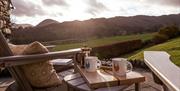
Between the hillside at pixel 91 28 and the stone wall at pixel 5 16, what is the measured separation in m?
1.06


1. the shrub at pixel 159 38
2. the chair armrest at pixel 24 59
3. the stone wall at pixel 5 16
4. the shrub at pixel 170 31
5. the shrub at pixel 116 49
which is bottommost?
the shrub at pixel 116 49

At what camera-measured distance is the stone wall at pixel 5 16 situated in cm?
414

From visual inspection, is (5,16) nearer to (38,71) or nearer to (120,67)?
(38,71)

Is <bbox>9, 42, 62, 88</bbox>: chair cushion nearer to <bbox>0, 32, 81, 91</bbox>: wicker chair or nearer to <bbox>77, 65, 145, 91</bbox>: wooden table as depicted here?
<bbox>0, 32, 81, 91</bbox>: wicker chair

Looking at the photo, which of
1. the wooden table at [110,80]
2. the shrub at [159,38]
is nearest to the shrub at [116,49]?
the shrub at [159,38]

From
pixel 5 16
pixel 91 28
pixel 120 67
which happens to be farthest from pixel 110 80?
pixel 91 28

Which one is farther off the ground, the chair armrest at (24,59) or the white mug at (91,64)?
the chair armrest at (24,59)

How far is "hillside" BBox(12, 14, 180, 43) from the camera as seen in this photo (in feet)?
21.3

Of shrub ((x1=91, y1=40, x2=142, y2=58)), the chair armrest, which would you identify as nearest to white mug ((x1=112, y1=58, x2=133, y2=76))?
the chair armrest

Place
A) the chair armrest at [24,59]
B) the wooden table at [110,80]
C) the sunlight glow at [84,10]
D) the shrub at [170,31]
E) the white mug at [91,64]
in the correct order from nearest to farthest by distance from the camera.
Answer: the wooden table at [110,80] < the chair armrest at [24,59] < the white mug at [91,64] < the sunlight glow at [84,10] < the shrub at [170,31]

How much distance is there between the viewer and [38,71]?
6.80ft

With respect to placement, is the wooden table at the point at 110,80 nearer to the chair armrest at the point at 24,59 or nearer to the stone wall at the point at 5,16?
the chair armrest at the point at 24,59

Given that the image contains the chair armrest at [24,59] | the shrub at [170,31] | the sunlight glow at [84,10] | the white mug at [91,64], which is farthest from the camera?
the shrub at [170,31]

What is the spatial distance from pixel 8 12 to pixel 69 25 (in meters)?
3.25
